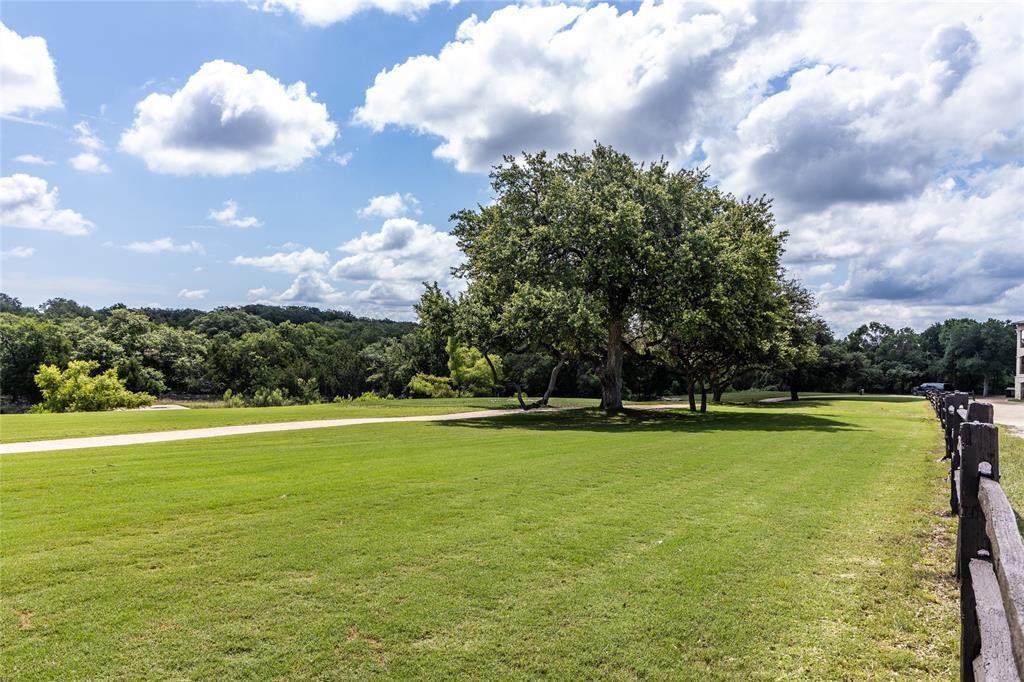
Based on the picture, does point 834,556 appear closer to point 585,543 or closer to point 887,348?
point 585,543

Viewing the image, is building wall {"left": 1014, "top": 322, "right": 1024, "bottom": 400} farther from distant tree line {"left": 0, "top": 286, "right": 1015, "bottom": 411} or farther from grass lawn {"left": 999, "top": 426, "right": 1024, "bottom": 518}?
grass lawn {"left": 999, "top": 426, "right": 1024, "bottom": 518}

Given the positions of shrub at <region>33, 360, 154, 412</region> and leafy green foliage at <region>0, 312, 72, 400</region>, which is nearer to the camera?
shrub at <region>33, 360, 154, 412</region>

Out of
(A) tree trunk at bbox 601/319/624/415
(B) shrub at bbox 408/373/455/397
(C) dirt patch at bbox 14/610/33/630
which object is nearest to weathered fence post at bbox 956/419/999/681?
(C) dirt patch at bbox 14/610/33/630

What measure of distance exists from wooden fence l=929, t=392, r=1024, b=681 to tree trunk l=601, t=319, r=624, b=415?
22161 mm

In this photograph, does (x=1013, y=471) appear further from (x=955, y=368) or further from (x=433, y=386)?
(x=955, y=368)

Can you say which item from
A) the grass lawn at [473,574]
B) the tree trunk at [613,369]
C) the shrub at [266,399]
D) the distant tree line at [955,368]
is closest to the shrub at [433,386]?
the shrub at [266,399]

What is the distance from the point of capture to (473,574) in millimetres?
5254

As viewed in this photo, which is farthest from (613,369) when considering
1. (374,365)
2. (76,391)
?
(374,365)

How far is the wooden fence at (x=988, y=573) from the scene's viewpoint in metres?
2.13

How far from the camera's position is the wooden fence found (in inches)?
84.0

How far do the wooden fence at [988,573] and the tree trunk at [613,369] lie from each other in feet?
72.7

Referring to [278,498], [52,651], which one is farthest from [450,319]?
[52,651]

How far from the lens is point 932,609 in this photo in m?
4.68

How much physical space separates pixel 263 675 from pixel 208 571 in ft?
6.65
